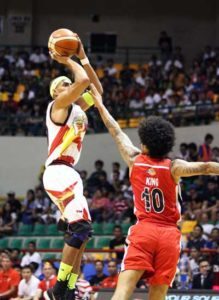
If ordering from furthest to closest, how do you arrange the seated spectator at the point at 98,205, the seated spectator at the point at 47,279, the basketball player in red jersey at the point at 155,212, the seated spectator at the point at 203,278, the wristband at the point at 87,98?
the seated spectator at the point at 98,205 < the seated spectator at the point at 203,278 < the seated spectator at the point at 47,279 < the wristband at the point at 87,98 < the basketball player in red jersey at the point at 155,212

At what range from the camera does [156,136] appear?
858 cm

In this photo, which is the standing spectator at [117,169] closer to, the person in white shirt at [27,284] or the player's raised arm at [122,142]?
the person in white shirt at [27,284]

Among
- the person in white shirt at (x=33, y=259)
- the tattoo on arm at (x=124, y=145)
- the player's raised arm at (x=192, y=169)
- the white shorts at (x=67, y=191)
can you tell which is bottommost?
the person in white shirt at (x=33, y=259)

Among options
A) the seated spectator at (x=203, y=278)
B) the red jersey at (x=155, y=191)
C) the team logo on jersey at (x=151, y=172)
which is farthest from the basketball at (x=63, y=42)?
the seated spectator at (x=203, y=278)

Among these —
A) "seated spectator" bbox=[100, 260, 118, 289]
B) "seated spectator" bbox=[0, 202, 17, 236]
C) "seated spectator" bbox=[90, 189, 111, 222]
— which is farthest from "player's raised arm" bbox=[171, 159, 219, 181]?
"seated spectator" bbox=[0, 202, 17, 236]

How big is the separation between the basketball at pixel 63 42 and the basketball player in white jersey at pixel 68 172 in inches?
2.3

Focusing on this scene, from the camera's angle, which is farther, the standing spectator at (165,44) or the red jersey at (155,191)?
the standing spectator at (165,44)

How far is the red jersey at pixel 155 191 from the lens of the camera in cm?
865

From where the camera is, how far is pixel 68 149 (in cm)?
954

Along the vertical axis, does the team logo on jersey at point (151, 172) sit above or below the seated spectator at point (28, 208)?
above

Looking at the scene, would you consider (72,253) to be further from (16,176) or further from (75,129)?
(16,176)

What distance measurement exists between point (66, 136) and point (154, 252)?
1519 mm

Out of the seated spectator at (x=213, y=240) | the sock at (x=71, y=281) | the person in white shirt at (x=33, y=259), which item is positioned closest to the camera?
the sock at (x=71, y=281)

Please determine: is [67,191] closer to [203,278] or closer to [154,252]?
[154,252]
